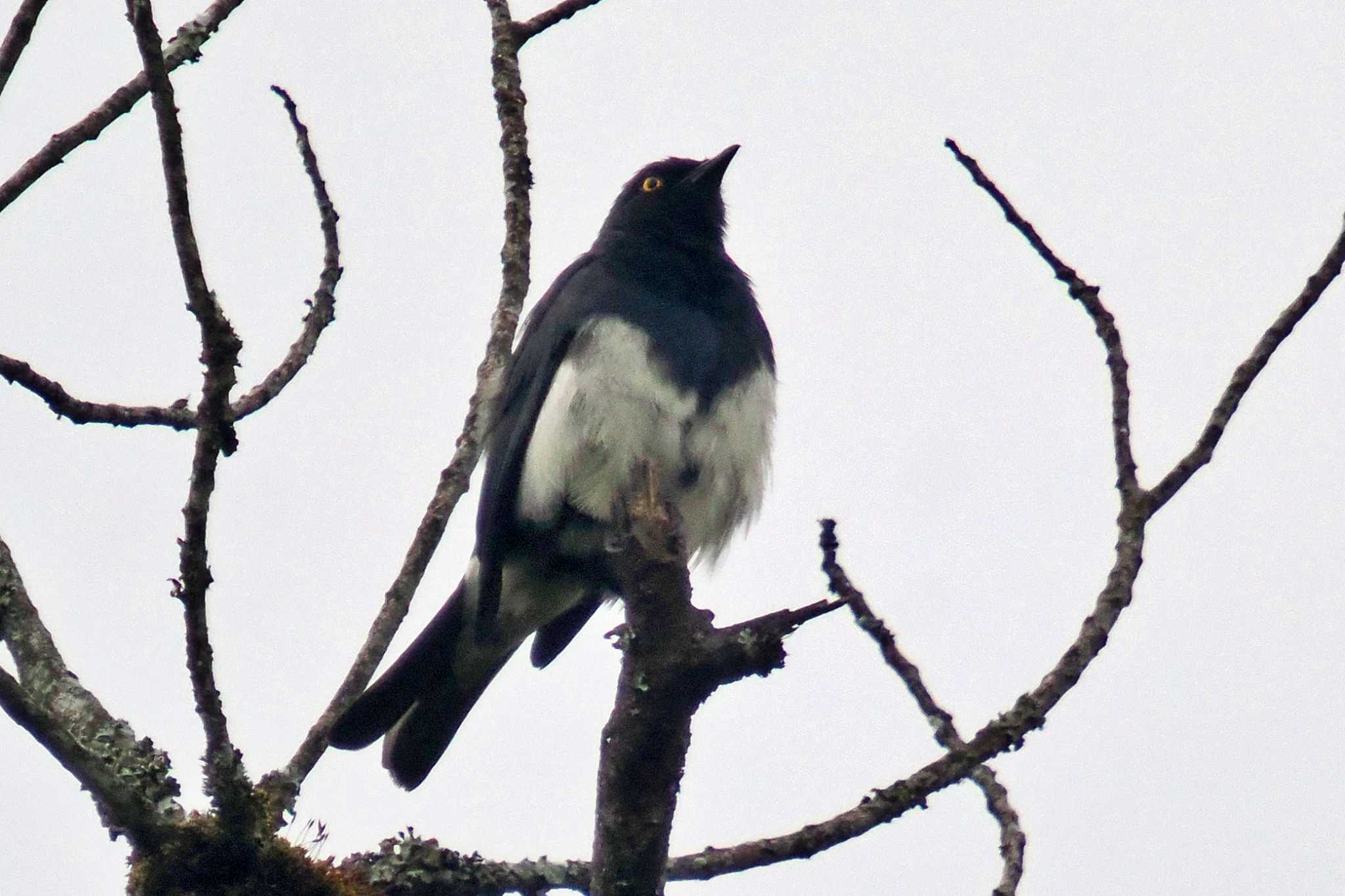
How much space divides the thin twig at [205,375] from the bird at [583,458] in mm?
2714

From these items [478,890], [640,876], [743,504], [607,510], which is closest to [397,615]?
[478,890]

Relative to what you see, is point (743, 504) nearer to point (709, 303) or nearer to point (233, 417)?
point (709, 303)

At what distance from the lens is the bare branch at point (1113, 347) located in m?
3.59

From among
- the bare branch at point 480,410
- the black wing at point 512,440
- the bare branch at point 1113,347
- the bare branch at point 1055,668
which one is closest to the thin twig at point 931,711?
the bare branch at point 1055,668

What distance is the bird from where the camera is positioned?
594cm

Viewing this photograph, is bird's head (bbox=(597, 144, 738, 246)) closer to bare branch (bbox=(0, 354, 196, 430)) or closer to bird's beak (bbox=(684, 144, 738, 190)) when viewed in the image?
bird's beak (bbox=(684, 144, 738, 190))

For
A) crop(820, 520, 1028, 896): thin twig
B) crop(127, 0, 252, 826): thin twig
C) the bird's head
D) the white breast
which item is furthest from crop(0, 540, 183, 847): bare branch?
the bird's head

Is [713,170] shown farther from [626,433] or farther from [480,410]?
[480,410]

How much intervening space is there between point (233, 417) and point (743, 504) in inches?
135

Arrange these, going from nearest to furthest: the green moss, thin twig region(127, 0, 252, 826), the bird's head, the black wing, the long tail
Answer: thin twig region(127, 0, 252, 826), the green moss, the long tail, the black wing, the bird's head

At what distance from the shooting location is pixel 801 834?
3633 millimetres

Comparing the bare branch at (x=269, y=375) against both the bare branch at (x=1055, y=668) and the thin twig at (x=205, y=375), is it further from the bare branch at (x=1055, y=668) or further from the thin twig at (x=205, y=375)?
the bare branch at (x=1055, y=668)

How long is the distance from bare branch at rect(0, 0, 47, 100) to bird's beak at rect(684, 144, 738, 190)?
397 centimetres

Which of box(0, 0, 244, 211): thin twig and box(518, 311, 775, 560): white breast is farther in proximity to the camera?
box(518, 311, 775, 560): white breast
